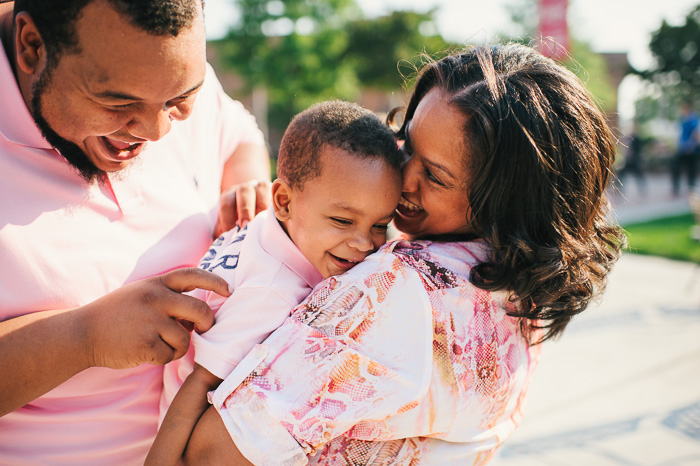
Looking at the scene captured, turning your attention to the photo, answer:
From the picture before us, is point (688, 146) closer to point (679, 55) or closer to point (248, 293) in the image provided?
point (248, 293)

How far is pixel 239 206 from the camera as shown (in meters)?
1.79

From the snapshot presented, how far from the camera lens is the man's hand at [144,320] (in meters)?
1.30

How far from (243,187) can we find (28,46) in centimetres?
72

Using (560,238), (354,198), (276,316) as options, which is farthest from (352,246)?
(560,238)

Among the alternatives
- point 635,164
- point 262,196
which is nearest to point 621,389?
point 262,196

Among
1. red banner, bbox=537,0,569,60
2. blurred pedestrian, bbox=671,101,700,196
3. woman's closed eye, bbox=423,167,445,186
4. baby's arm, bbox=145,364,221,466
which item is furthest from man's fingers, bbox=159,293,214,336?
blurred pedestrian, bbox=671,101,700,196

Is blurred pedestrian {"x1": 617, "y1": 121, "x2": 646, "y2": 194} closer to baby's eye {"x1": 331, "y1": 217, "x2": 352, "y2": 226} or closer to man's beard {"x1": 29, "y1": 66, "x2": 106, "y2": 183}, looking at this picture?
baby's eye {"x1": 331, "y1": 217, "x2": 352, "y2": 226}

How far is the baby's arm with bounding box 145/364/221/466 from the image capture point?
1.31 metres

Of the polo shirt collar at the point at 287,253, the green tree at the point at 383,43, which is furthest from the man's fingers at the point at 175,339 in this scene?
the green tree at the point at 383,43

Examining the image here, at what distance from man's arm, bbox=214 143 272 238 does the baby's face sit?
256 millimetres

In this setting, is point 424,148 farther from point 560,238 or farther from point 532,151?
point 560,238

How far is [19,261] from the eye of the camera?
1.29 meters

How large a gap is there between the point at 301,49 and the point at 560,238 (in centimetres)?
2725

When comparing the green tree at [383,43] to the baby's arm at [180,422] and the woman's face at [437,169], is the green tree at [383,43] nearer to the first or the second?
the woman's face at [437,169]
